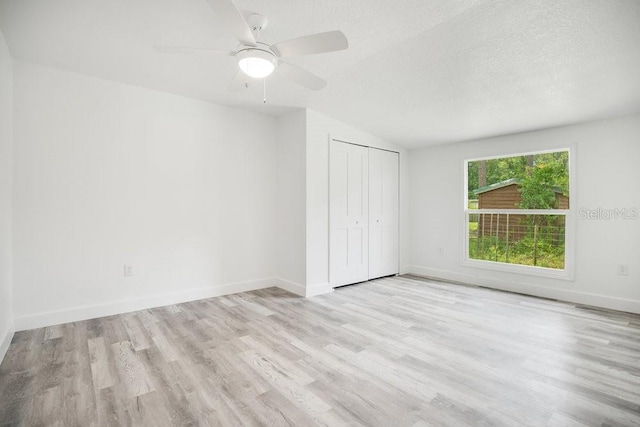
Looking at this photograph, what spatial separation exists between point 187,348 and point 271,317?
3.02 ft

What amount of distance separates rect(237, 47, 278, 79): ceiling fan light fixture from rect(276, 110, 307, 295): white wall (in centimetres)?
186

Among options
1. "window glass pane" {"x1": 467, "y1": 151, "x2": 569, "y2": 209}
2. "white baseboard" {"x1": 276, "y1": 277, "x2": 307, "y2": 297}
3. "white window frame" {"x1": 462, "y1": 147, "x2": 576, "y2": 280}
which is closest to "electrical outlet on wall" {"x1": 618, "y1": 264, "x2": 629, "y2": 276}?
"white window frame" {"x1": 462, "y1": 147, "x2": 576, "y2": 280}

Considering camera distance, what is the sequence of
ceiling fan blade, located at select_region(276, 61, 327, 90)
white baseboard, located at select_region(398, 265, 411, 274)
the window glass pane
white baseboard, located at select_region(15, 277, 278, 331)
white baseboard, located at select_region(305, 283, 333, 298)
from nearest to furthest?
ceiling fan blade, located at select_region(276, 61, 327, 90), white baseboard, located at select_region(15, 277, 278, 331), white baseboard, located at select_region(305, 283, 333, 298), the window glass pane, white baseboard, located at select_region(398, 265, 411, 274)

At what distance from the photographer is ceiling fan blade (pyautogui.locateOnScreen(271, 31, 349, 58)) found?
1.79 metres

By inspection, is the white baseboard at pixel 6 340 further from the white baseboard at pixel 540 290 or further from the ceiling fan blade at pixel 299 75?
the white baseboard at pixel 540 290

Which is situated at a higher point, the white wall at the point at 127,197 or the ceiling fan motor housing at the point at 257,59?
the ceiling fan motor housing at the point at 257,59

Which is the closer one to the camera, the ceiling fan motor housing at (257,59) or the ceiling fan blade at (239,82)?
the ceiling fan motor housing at (257,59)

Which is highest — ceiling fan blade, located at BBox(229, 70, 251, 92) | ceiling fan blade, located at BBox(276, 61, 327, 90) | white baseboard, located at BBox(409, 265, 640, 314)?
ceiling fan blade, located at BBox(229, 70, 251, 92)

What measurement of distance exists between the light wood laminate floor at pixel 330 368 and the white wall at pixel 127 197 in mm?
388

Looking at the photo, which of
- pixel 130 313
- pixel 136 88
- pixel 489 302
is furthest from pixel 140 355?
pixel 489 302

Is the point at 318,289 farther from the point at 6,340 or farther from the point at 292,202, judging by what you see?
the point at 6,340

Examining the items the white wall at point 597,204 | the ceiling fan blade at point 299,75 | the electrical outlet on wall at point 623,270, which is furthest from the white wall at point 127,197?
the electrical outlet on wall at point 623,270

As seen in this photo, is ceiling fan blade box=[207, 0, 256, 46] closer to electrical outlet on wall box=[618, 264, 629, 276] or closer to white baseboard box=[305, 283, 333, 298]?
white baseboard box=[305, 283, 333, 298]

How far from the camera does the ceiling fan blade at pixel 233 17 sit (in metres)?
1.58
